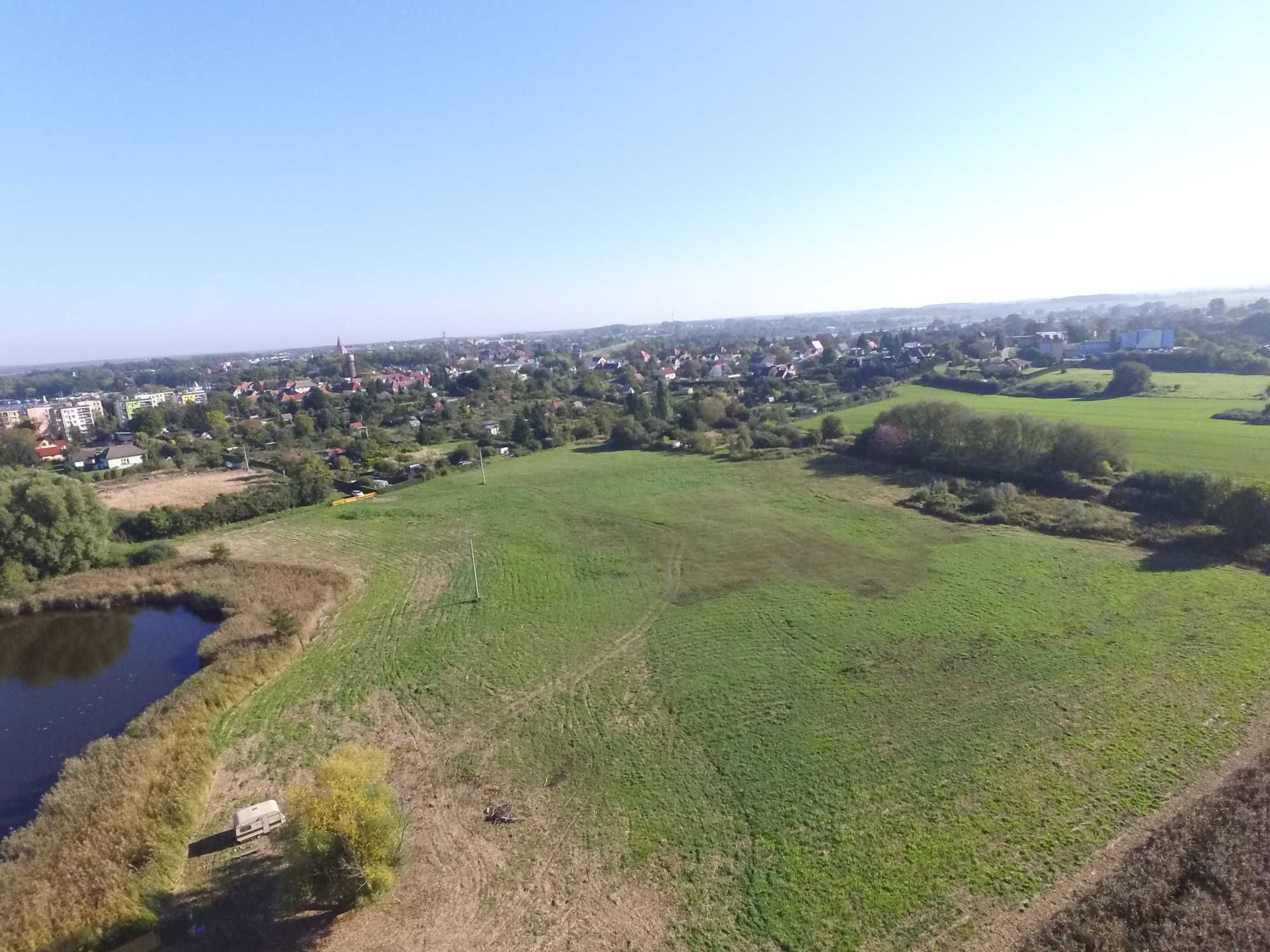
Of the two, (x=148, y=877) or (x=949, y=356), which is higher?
(x=949, y=356)

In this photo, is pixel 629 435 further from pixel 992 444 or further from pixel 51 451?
pixel 51 451

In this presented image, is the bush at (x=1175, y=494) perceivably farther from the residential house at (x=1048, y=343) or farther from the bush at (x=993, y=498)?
the residential house at (x=1048, y=343)

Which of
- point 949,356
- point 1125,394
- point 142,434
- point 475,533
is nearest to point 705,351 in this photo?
point 949,356

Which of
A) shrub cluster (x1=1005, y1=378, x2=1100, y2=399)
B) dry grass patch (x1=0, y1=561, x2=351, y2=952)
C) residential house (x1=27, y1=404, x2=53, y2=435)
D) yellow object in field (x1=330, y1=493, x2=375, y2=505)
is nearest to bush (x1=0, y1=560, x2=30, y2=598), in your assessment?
A: dry grass patch (x1=0, y1=561, x2=351, y2=952)

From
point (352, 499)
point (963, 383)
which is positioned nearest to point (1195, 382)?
point (963, 383)

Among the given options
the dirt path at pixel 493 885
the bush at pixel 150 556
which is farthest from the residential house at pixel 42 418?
the dirt path at pixel 493 885

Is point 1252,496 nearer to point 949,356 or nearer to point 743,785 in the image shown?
point 743,785
